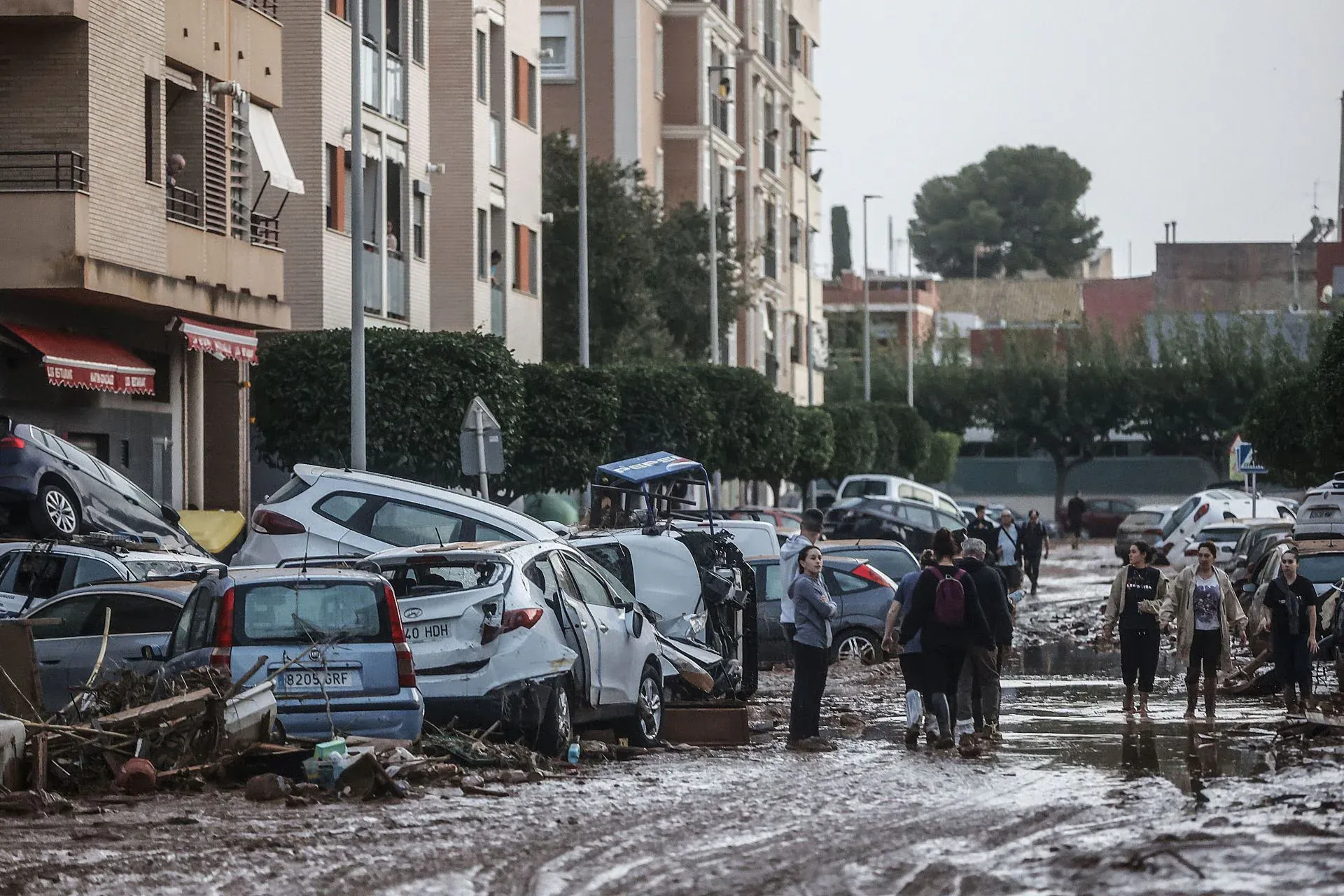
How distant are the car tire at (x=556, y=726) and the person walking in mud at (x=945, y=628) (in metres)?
2.80

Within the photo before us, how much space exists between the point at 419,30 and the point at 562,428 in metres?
7.92

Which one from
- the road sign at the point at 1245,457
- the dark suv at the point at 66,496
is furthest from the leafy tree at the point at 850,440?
the dark suv at the point at 66,496

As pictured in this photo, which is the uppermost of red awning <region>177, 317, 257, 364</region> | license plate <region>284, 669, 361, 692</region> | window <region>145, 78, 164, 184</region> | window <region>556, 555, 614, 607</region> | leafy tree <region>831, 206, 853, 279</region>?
leafy tree <region>831, 206, 853, 279</region>

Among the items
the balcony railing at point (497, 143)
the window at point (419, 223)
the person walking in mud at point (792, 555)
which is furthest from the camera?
the balcony railing at point (497, 143)

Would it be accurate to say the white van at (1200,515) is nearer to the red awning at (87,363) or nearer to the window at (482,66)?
the window at (482,66)

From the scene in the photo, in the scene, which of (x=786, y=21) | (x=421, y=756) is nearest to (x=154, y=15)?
(x=421, y=756)

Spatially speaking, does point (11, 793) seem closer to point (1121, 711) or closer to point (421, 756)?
point (421, 756)

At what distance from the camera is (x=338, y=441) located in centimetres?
3125

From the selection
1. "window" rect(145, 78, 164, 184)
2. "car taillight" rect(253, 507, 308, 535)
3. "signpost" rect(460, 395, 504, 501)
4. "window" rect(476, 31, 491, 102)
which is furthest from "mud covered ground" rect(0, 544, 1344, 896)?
"window" rect(476, 31, 491, 102)

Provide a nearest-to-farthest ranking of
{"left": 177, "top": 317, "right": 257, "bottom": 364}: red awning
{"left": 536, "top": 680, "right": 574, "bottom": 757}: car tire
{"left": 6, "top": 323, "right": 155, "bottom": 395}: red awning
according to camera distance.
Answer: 1. {"left": 536, "top": 680, "right": 574, "bottom": 757}: car tire
2. {"left": 6, "top": 323, "right": 155, "bottom": 395}: red awning
3. {"left": 177, "top": 317, "right": 257, "bottom": 364}: red awning

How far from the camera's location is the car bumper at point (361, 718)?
564 inches

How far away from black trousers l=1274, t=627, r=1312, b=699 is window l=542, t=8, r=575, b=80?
3845cm

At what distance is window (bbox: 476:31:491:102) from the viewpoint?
140ft

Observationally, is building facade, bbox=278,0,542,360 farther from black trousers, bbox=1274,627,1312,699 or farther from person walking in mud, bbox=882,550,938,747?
person walking in mud, bbox=882,550,938,747
